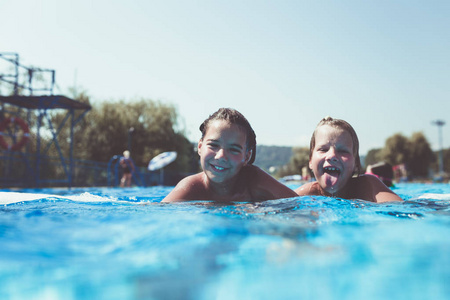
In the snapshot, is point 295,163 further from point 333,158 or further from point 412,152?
point 333,158

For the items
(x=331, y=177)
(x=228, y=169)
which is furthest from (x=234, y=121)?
(x=331, y=177)

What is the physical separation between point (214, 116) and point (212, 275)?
2307 millimetres

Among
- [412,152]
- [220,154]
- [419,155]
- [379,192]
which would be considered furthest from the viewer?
[412,152]

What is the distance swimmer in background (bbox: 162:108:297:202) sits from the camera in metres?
3.01

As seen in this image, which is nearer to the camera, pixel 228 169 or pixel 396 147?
pixel 228 169

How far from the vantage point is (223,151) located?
2.97m

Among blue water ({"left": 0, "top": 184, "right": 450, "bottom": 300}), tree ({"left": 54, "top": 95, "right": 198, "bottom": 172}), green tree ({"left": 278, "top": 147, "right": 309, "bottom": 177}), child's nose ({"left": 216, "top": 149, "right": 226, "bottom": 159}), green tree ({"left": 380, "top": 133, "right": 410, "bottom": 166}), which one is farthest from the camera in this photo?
green tree ({"left": 278, "top": 147, "right": 309, "bottom": 177})

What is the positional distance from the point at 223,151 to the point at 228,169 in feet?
0.51

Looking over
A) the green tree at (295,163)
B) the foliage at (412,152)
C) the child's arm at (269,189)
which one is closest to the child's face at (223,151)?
the child's arm at (269,189)

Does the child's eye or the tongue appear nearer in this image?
the child's eye

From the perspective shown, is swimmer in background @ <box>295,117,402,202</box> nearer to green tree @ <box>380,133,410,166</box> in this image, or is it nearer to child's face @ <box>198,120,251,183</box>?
child's face @ <box>198,120,251,183</box>

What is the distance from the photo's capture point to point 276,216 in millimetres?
2039

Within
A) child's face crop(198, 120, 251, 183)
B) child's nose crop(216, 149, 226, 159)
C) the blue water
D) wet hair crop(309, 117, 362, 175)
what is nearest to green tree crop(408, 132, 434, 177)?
wet hair crop(309, 117, 362, 175)

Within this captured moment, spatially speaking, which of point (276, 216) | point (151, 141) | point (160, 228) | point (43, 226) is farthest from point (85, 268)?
point (151, 141)
